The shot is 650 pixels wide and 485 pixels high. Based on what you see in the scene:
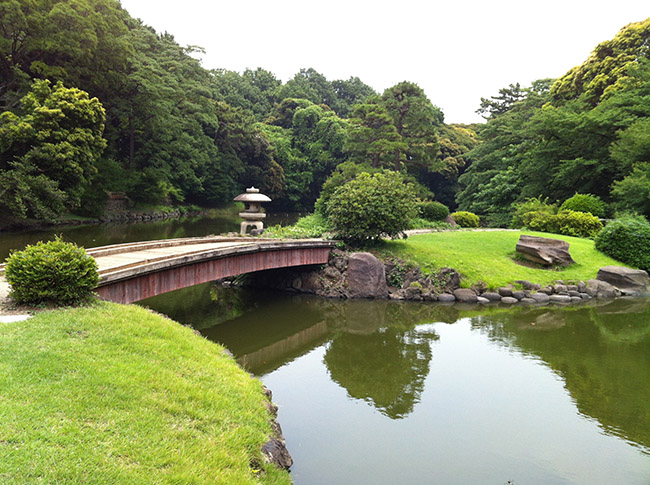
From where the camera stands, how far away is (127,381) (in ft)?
14.9

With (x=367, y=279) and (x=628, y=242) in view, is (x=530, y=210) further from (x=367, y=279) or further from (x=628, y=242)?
(x=367, y=279)

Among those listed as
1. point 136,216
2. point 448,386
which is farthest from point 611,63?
point 136,216

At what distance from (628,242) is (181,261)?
17464 millimetres

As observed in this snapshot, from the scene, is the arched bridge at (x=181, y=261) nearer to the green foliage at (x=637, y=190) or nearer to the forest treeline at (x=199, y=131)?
the forest treeline at (x=199, y=131)

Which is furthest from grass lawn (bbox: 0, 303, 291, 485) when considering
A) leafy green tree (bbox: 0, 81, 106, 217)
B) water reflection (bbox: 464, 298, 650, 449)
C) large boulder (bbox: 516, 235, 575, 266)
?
leafy green tree (bbox: 0, 81, 106, 217)

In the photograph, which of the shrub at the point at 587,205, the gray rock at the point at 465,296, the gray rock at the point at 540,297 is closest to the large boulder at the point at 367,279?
the gray rock at the point at 465,296

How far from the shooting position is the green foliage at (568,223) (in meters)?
21.6

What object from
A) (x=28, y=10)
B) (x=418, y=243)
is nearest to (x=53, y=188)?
(x=28, y=10)

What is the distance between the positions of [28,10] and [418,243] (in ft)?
74.7

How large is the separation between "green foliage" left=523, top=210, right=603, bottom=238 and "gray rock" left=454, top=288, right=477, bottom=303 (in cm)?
1045

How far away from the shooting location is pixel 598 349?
33.9ft

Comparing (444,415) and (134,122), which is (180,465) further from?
(134,122)

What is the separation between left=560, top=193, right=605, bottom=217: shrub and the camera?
2319 cm

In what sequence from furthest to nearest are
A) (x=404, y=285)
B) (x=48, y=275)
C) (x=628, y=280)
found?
(x=628, y=280) → (x=404, y=285) → (x=48, y=275)
